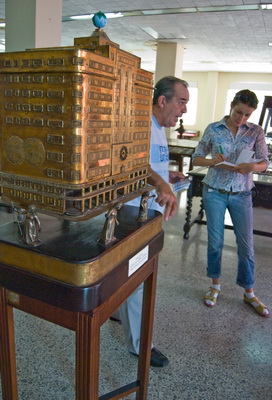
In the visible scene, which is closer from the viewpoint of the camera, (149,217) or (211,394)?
(149,217)

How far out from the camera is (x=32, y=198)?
915 mm

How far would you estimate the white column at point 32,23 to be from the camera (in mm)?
3494

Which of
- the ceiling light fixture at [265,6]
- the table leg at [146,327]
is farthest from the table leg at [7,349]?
the ceiling light fixture at [265,6]

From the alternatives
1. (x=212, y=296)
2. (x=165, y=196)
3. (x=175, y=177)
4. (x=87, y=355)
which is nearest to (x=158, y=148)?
(x=175, y=177)

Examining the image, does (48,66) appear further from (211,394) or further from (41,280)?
(211,394)

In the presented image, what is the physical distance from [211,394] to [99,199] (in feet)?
4.03

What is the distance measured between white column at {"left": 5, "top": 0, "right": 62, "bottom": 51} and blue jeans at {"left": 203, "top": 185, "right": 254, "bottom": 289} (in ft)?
8.21

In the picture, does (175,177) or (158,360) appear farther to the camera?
(175,177)

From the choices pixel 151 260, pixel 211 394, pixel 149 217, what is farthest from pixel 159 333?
pixel 149 217

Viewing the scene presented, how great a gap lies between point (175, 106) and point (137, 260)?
1.00 m

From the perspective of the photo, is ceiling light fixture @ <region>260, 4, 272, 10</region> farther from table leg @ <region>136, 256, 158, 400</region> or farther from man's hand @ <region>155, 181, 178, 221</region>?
table leg @ <region>136, 256, 158, 400</region>

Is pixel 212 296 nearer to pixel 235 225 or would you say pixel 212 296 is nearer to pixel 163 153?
pixel 235 225

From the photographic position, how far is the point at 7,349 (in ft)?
3.57

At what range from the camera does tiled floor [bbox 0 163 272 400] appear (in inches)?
64.8
